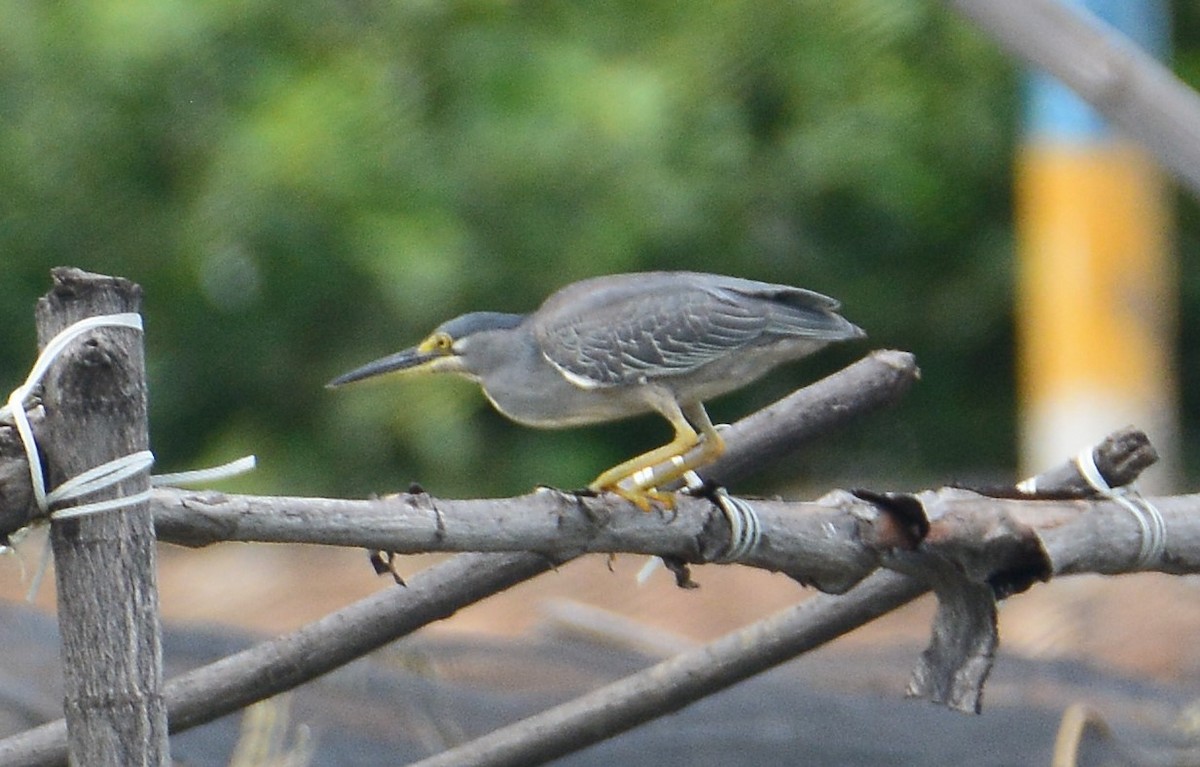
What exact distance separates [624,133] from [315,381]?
179cm

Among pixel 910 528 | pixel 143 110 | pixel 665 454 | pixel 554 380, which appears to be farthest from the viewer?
pixel 143 110

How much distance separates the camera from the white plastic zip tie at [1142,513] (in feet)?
8.75

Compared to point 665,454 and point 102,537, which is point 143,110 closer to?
point 665,454

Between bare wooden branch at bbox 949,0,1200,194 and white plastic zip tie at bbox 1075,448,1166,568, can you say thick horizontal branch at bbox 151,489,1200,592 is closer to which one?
white plastic zip tie at bbox 1075,448,1166,568

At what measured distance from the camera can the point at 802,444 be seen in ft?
10.2

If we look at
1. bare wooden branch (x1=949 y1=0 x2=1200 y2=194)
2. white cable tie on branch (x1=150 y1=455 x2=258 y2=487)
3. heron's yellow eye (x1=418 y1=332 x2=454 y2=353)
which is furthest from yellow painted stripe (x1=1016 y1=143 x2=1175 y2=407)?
white cable tie on branch (x1=150 y1=455 x2=258 y2=487)

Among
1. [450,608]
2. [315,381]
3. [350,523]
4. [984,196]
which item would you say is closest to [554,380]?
[450,608]

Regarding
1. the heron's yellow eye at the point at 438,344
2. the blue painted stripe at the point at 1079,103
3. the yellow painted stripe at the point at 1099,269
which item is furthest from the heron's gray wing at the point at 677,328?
the yellow painted stripe at the point at 1099,269

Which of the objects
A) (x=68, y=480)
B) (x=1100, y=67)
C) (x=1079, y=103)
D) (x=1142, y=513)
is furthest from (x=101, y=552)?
(x=1079, y=103)

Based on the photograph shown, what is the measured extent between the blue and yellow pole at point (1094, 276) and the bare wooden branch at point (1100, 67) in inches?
126

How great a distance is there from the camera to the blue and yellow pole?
6.81 m

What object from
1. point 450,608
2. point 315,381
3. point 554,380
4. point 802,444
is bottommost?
point 450,608

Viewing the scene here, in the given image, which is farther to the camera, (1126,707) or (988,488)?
(1126,707)

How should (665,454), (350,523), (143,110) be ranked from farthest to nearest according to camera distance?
(143,110), (665,454), (350,523)
